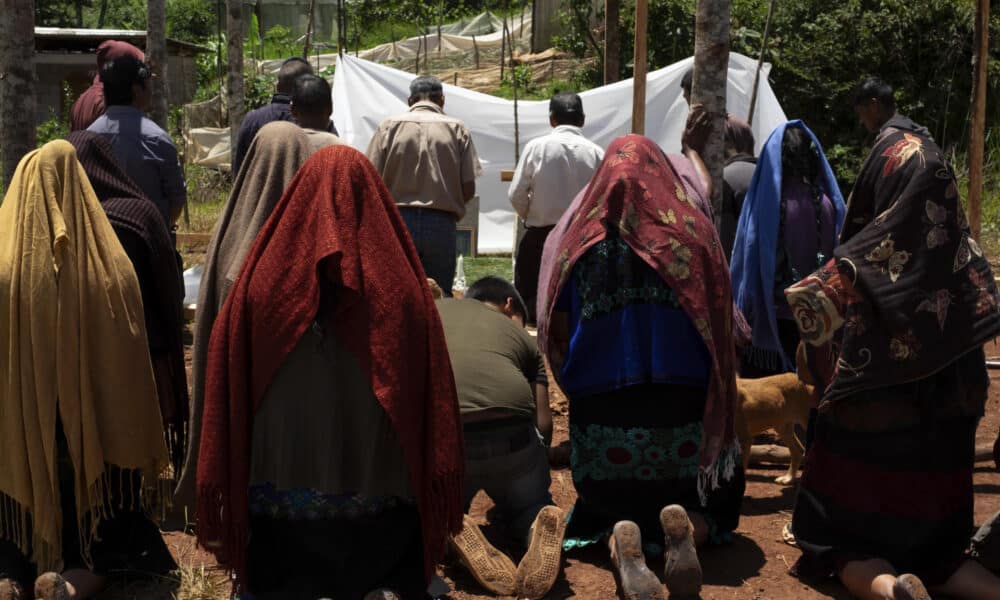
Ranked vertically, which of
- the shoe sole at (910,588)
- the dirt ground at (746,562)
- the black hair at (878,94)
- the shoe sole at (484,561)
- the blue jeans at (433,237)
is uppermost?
the black hair at (878,94)

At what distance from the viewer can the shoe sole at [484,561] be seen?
3.70 meters

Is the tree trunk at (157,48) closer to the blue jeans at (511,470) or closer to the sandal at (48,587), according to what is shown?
the blue jeans at (511,470)

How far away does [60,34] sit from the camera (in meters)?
18.5

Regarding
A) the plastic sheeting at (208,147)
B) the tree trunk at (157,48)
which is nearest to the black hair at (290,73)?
the tree trunk at (157,48)

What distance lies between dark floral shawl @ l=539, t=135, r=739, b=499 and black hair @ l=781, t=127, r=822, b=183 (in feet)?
3.71

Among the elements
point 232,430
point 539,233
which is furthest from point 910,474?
point 539,233

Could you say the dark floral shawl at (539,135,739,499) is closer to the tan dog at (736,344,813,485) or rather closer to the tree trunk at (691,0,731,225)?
the tan dog at (736,344,813,485)

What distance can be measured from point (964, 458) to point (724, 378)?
2.65 ft

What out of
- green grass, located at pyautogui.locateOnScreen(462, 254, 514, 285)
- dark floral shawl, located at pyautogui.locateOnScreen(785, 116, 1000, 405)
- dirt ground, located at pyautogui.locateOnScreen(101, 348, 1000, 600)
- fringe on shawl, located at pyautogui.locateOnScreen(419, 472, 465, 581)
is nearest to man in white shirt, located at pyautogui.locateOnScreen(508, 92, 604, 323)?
dirt ground, located at pyautogui.locateOnScreen(101, 348, 1000, 600)

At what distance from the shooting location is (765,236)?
4898mm

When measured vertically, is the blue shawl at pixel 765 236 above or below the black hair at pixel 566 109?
below

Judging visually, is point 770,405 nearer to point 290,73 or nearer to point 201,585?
point 201,585

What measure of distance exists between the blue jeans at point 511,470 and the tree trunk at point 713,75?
192 centimetres

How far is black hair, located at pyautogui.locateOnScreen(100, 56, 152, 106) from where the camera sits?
494 cm
